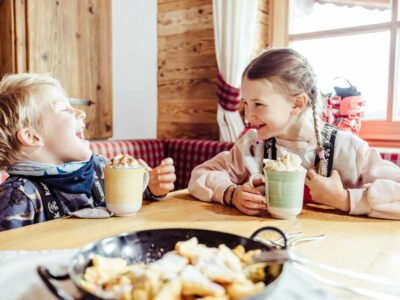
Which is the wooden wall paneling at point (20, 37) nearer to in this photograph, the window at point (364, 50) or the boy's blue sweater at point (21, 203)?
the boy's blue sweater at point (21, 203)

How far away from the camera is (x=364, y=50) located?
2.46 meters

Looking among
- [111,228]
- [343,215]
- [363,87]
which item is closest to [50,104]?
[111,228]

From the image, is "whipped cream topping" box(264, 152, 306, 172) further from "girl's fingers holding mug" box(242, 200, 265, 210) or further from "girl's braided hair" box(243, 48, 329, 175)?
"girl's braided hair" box(243, 48, 329, 175)

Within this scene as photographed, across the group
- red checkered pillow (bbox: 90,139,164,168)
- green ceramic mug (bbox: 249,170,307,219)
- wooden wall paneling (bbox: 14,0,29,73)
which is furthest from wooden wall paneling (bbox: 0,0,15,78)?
green ceramic mug (bbox: 249,170,307,219)

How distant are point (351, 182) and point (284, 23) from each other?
2.01m

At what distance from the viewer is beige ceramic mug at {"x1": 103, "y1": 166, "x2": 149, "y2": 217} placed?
0.85 meters

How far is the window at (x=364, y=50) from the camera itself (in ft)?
7.70

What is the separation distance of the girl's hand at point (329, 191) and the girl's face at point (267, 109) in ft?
0.69

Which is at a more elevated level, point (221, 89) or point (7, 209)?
point (221, 89)

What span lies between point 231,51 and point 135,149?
102 centimetres

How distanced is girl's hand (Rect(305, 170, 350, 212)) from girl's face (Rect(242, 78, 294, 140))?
211mm

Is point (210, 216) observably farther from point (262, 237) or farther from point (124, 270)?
point (124, 270)

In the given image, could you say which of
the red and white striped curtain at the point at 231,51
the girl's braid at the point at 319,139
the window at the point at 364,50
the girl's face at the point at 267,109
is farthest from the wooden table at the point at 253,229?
the red and white striped curtain at the point at 231,51

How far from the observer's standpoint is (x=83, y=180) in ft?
3.73
